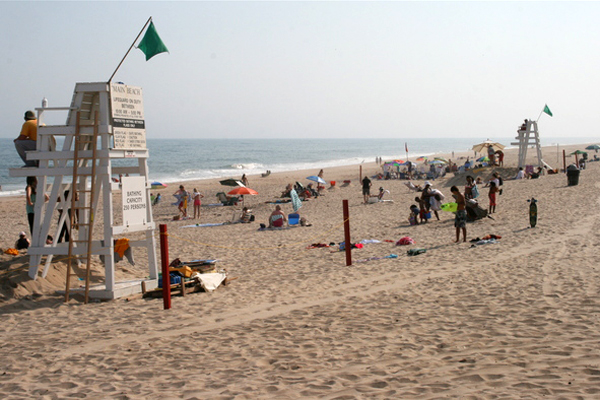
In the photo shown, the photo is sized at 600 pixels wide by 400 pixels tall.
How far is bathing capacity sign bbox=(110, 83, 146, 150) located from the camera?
9.33 m

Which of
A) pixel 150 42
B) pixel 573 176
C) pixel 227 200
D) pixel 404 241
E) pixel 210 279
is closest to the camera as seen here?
pixel 150 42

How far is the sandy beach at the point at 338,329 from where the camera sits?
5.45 metres

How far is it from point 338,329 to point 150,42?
5755 millimetres

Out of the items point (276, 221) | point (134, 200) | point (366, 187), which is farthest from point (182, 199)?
point (134, 200)

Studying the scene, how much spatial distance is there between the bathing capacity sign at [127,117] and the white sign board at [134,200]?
575mm

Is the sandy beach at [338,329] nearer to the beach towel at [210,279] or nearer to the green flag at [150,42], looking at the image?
the beach towel at [210,279]

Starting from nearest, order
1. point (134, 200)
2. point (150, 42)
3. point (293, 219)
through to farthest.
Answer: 1. point (150, 42)
2. point (134, 200)
3. point (293, 219)

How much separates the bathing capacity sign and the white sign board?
0.58 m

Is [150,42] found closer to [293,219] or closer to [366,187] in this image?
[293,219]

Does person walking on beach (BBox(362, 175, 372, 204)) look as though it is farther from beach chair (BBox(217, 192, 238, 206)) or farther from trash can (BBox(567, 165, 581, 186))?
trash can (BBox(567, 165, 581, 186))

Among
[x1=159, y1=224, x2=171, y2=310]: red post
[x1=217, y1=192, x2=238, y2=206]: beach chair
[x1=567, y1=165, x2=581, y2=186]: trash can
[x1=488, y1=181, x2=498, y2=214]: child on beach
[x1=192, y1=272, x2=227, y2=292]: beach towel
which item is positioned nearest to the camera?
[x1=159, y1=224, x2=171, y2=310]: red post

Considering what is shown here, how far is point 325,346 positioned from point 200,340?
165cm

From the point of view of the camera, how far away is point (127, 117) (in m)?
9.60

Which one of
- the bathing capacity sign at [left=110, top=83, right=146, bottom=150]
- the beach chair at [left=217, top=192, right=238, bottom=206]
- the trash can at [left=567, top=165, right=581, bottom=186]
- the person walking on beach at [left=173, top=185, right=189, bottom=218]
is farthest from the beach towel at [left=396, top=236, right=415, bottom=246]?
the trash can at [left=567, top=165, right=581, bottom=186]
